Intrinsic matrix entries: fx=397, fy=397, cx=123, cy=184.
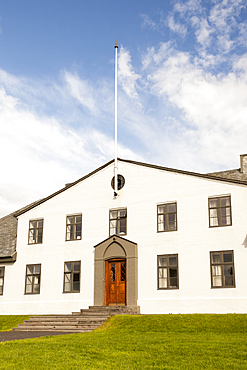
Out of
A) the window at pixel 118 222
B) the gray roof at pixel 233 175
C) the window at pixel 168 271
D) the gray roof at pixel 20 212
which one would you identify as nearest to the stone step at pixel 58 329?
the window at pixel 168 271

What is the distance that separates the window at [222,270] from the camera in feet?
65.9

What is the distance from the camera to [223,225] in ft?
68.5

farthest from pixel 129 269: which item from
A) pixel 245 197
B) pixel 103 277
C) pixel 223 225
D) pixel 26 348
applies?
pixel 26 348

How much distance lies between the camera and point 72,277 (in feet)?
79.4

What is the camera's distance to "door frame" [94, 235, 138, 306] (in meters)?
22.1

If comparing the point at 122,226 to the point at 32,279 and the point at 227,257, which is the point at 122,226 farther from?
the point at 32,279

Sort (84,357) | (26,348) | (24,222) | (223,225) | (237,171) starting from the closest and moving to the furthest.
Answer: (84,357)
(26,348)
(223,225)
(237,171)
(24,222)

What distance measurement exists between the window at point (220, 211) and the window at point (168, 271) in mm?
2849

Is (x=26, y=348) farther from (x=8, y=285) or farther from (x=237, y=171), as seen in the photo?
(x=237, y=171)

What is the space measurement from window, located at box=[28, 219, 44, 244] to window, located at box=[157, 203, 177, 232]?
8272 mm

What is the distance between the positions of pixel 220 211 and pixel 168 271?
4.30 metres

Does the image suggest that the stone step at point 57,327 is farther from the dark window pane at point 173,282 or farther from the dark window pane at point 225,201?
the dark window pane at point 225,201

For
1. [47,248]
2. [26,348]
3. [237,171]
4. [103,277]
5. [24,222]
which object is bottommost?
[26,348]

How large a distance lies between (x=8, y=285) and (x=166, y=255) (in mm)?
10921
